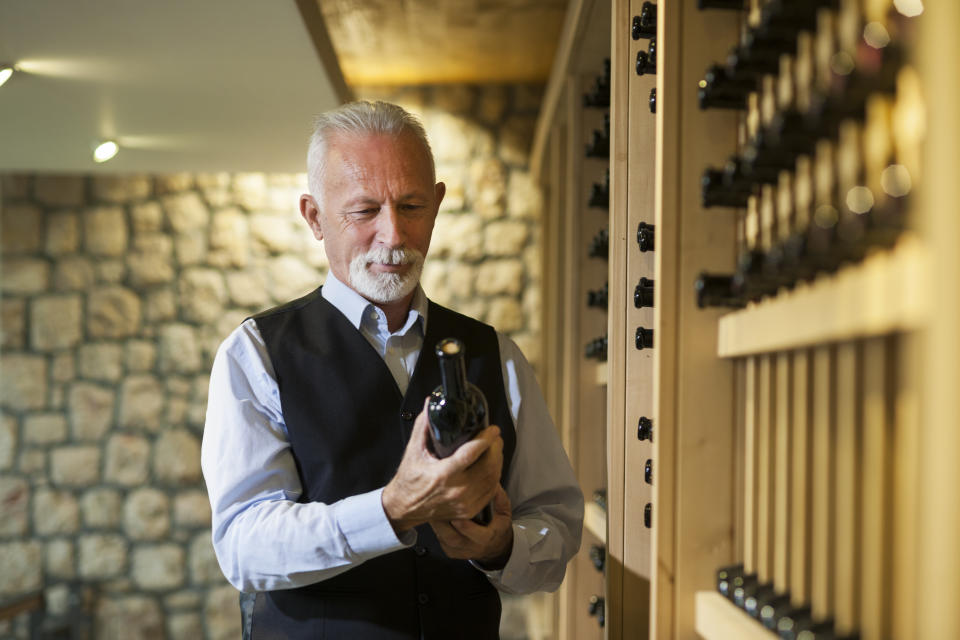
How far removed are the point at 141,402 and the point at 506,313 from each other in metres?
1.87

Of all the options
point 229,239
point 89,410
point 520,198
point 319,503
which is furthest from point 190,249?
point 319,503

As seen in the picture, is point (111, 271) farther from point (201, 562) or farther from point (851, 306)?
point (851, 306)

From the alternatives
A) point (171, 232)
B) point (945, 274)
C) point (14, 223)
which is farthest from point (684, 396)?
point (14, 223)

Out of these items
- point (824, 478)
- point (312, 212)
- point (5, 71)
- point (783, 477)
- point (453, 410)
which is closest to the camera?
point (824, 478)

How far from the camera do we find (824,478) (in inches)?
36.6

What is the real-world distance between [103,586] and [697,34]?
432 cm

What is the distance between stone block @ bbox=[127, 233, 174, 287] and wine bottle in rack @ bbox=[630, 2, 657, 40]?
3.59m

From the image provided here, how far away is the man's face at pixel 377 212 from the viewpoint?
1761 millimetres

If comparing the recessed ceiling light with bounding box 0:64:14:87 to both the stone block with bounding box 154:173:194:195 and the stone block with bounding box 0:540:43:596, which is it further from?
the stone block with bounding box 0:540:43:596

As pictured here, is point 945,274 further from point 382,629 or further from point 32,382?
point 32,382

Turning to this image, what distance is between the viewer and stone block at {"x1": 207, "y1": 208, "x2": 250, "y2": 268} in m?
4.77

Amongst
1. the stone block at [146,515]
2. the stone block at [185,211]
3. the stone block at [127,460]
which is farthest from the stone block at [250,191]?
the stone block at [146,515]

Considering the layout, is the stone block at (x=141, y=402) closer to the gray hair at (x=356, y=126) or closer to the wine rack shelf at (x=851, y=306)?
the gray hair at (x=356, y=126)

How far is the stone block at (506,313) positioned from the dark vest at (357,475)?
9.59ft
